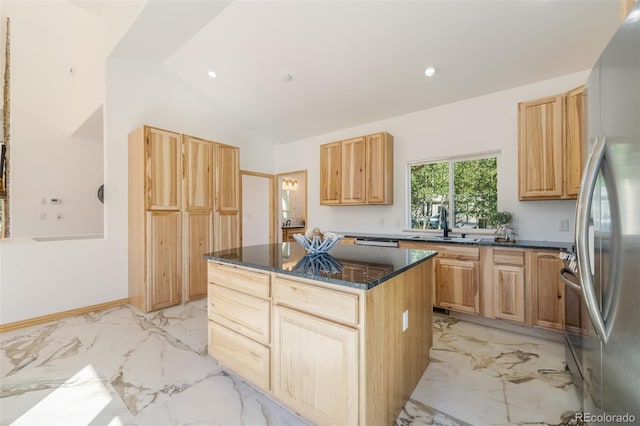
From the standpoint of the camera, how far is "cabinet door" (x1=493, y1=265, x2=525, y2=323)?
260 centimetres

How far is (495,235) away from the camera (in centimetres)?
313

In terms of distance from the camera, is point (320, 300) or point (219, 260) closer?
point (320, 300)

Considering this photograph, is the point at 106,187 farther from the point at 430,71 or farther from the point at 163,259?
the point at 430,71

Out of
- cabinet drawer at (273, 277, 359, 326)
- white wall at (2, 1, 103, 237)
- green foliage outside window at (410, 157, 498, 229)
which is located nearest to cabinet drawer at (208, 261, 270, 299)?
cabinet drawer at (273, 277, 359, 326)

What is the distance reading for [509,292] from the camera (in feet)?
8.70

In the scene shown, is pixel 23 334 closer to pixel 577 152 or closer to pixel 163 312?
pixel 163 312

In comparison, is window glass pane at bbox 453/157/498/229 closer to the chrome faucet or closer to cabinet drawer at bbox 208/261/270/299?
the chrome faucet

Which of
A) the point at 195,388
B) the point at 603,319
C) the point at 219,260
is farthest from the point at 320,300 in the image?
the point at 195,388

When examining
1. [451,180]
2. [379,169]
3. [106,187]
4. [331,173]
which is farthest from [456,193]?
[106,187]

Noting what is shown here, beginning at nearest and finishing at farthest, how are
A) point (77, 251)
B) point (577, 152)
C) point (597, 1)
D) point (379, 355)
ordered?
point (379, 355)
point (597, 1)
point (577, 152)
point (77, 251)

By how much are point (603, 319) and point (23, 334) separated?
4397 mm

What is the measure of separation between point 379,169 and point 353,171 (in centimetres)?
41

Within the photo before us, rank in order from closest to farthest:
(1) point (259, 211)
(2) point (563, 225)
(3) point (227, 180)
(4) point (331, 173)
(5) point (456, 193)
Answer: (2) point (563, 225)
(5) point (456, 193)
(3) point (227, 180)
(4) point (331, 173)
(1) point (259, 211)

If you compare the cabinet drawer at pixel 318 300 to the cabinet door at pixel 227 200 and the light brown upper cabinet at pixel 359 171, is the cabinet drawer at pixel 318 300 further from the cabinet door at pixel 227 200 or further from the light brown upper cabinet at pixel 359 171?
the cabinet door at pixel 227 200
